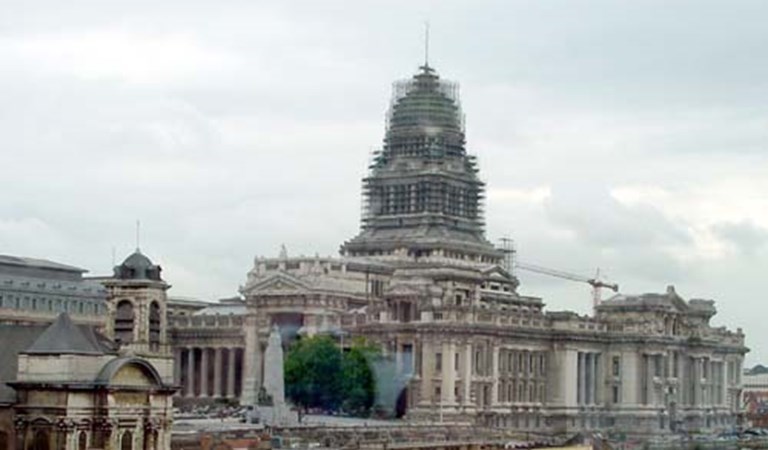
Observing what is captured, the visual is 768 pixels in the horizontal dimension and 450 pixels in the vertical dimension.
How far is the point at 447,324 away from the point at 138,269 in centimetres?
7905

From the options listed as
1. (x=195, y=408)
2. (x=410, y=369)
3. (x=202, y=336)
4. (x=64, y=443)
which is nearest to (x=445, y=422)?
(x=410, y=369)

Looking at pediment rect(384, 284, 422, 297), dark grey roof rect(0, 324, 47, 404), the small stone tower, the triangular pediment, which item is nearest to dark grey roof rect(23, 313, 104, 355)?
dark grey roof rect(0, 324, 47, 404)

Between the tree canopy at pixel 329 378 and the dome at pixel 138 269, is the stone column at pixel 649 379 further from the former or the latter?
the dome at pixel 138 269

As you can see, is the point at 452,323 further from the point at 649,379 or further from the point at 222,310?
the point at 222,310

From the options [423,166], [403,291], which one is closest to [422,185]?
[423,166]

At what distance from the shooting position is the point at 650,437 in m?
168

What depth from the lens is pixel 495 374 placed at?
164 m

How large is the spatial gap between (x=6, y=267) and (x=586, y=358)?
54024mm

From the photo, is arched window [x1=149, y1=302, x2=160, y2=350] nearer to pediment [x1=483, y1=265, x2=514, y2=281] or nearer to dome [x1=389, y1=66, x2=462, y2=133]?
pediment [x1=483, y1=265, x2=514, y2=281]

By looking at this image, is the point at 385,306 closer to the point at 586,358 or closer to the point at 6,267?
the point at 586,358

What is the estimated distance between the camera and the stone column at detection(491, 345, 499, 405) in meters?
163

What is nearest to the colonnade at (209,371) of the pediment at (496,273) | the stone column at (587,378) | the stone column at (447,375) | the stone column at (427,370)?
the stone column at (427,370)

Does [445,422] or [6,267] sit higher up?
[6,267]

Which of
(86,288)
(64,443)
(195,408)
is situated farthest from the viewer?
(86,288)
